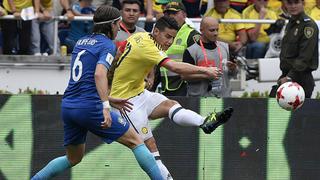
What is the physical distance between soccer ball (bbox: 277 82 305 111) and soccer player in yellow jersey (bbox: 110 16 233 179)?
48.5 inches

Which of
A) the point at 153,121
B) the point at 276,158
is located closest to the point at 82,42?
the point at 153,121

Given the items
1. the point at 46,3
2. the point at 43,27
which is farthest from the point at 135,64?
the point at 46,3

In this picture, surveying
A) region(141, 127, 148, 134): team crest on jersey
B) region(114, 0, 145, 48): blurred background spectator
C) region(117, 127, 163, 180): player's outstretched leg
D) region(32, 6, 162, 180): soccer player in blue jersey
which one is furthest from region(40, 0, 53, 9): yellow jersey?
region(117, 127, 163, 180): player's outstretched leg

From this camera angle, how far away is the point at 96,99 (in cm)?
1145

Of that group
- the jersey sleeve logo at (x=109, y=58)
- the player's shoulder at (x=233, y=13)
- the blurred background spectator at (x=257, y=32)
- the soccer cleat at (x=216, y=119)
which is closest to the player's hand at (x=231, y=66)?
the soccer cleat at (x=216, y=119)

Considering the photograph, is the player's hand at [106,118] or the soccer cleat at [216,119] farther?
the soccer cleat at [216,119]

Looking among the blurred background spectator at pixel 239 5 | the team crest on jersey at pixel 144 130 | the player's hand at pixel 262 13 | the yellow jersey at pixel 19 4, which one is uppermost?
the yellow jersey at pixel 19 4

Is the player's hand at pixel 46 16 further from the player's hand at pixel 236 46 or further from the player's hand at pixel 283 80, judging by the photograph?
the player's hand at pixel 283 80

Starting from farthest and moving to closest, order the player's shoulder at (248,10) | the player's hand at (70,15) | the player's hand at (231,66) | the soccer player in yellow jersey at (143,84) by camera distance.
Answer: the player's shoulder at (248,10) → the player's hand at (70,15) → the player's hand at (231,66) → the soccer player in yellow jersey at (143,84)

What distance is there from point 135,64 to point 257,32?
4.47 m

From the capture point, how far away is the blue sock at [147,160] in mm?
11664

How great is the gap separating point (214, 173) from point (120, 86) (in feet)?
6.42

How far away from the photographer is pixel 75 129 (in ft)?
38.3

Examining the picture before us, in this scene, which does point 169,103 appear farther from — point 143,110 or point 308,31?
point 308,31
